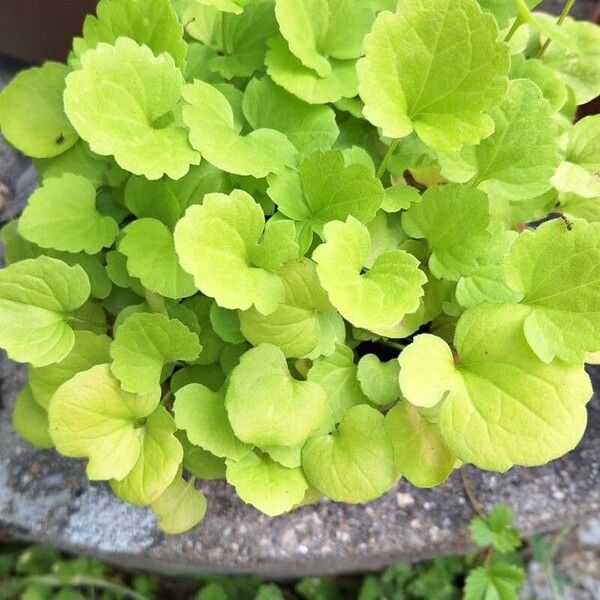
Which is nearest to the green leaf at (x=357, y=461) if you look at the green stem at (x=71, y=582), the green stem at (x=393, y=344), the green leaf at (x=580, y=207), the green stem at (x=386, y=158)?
the green stem at (x=393, y=344)

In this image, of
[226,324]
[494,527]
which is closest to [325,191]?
[226,324]

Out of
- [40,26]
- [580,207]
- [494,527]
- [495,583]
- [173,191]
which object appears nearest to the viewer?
[173,191]

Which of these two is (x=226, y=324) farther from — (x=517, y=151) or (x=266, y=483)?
(x=517, y=151)

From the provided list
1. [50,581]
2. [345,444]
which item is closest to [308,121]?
[345,444]

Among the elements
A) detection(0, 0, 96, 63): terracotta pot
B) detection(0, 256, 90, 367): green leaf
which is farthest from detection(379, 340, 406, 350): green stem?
detection(0, 0, 96, 63): terracotta pot

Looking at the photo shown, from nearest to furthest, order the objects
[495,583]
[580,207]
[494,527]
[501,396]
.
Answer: [501,396]
[580,207]
[494,527]
[495,583]

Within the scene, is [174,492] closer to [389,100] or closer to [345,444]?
[345,444]

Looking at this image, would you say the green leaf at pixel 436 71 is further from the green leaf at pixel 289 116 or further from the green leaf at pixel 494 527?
the green leaf at pixel 494 527
